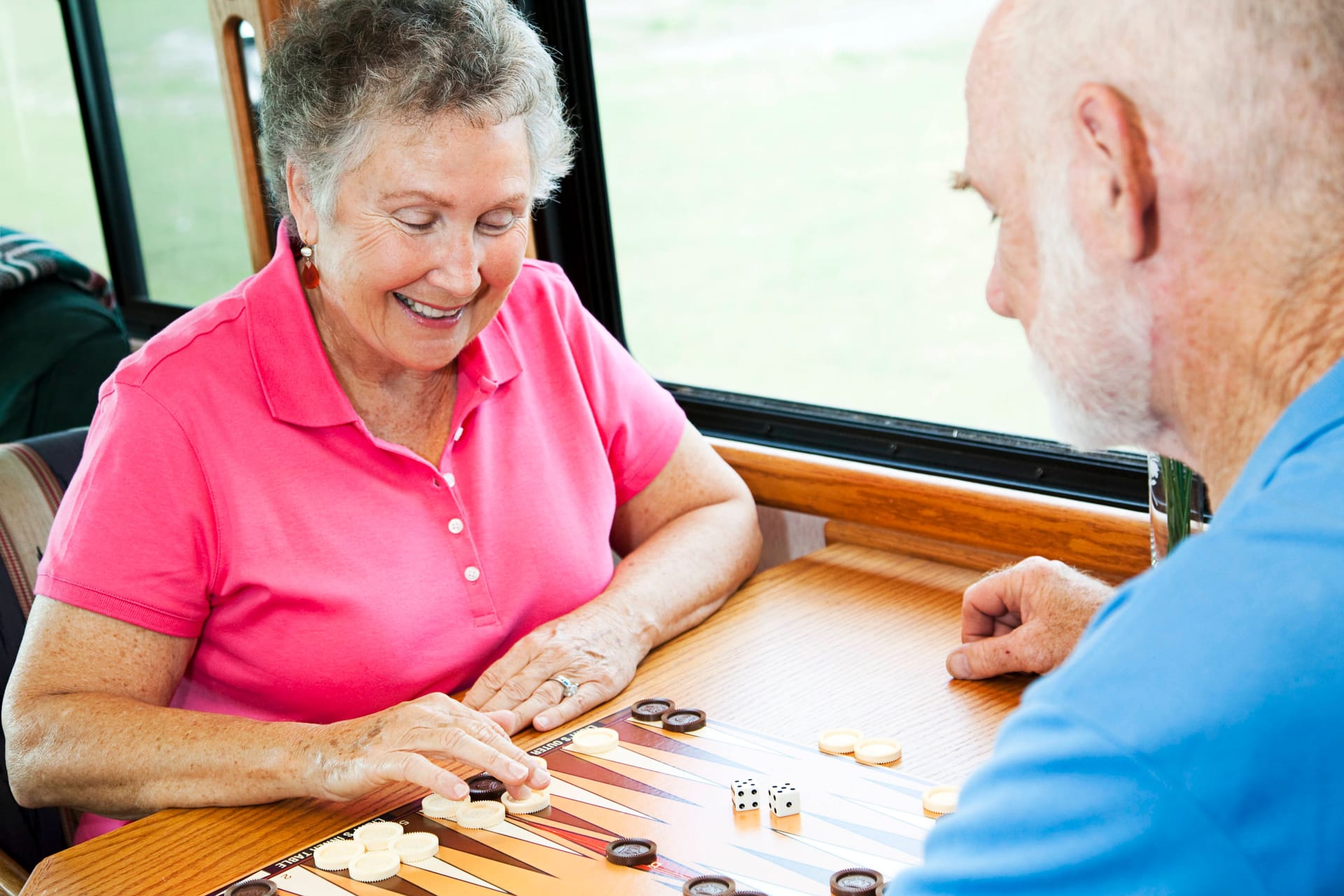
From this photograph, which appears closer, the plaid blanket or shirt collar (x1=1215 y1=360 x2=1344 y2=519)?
shirt collar (x1=1215 y1=360 x2=1344 y2=519)

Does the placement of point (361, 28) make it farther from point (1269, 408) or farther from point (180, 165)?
point (180, 165)

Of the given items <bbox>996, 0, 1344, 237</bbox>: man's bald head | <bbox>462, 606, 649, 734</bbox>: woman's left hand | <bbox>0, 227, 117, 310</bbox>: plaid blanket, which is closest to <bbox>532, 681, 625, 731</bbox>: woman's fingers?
<bbox>462, 606, 649, 734</bbox>: woman's left hand

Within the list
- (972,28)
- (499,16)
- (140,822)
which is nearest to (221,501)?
(140,822)

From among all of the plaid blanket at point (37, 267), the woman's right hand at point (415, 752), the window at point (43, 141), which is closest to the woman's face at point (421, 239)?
the woman's right hand at point (415, 752)

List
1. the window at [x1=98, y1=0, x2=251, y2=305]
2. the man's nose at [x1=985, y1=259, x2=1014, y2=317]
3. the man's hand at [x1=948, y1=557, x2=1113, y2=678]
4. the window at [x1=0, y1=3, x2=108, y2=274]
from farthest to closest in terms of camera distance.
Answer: the window at [x1=0, y1=3, x2=108, y2=274]
the window at [x1=98, y1=0, x2=251, y2=305]
the man's hand at [x1=948, y1=557, x2=1113, y2=678]
the man's nose at [x1=985, y1=259, x2=1014, y2=317]

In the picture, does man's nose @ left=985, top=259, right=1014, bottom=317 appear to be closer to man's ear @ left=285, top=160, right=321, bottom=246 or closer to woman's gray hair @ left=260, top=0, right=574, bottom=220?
woman's gray hair @ left=260, top=0, right=574, bottom=220

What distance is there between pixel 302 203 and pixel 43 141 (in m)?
3.38

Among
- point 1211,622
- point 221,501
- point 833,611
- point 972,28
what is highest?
point 972,28

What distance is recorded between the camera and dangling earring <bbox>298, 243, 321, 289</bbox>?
6.17ft

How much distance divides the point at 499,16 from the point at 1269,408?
128cm

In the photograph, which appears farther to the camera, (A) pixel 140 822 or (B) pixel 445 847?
(A) pixel 140 822

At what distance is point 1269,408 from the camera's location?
0.83m

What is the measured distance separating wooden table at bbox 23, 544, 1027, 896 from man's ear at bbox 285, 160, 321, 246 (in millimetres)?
725

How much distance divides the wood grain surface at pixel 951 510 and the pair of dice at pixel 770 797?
79cm
